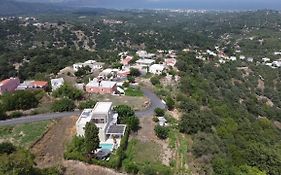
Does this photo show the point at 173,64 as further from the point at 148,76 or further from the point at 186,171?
the point at 186,171

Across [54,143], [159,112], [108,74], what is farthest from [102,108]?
[108,74]

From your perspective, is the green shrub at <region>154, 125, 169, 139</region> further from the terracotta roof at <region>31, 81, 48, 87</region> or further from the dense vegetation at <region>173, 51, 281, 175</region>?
the terracotta roof at <region>31, 81, 48, 87</region>

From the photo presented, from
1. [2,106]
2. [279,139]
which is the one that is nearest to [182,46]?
[279,139]

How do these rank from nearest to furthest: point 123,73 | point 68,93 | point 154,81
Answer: point 68,93, point 154,81, point 123,73

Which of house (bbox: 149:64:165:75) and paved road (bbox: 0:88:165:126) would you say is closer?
paved road (bbox: 0:88:165:126)

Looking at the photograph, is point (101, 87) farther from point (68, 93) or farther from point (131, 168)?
point (131, 168)

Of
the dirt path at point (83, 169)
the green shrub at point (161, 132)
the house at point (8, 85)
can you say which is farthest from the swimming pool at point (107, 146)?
the house at point (8, 85)

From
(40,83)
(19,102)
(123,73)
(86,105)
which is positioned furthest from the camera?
(123,73)

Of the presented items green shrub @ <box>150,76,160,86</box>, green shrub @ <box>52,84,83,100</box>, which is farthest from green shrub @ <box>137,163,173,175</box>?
green shrub @ <box>150,76,160,86</box>
